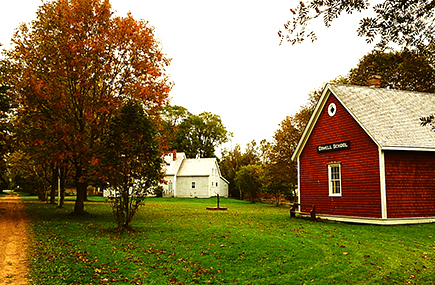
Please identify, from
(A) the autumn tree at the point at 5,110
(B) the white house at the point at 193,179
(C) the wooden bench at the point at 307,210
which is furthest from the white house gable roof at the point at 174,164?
(C) the wooden bench at the point at 307,210

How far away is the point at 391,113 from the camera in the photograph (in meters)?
19.2

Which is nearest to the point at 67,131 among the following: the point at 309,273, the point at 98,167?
the point at 98,167

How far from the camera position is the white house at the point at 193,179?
52.8m

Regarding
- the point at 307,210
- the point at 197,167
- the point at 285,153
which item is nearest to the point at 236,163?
the point at 197,167

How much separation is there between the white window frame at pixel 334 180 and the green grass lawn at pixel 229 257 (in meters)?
5.02

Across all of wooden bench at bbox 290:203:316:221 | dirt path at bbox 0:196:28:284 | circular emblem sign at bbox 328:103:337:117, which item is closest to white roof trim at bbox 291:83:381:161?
circular emblem sign at bbox 328:103:337:117

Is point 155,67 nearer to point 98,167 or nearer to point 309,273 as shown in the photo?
point 98,167

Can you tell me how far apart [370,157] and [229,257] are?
1084 centimetres

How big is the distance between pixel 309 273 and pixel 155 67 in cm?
1496

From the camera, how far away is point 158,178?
14.6 metres

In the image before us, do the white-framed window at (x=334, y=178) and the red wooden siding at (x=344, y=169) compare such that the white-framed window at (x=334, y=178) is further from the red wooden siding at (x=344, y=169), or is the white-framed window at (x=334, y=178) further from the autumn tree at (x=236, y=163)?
the autumn tree at (x=236, y=163)

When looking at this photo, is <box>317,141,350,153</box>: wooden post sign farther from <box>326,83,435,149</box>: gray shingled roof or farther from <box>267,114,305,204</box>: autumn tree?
<box>267,114,305,204</box>: autumn tree

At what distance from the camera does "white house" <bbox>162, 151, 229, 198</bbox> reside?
2080 inches

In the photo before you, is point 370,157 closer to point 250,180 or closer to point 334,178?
point 334,178
